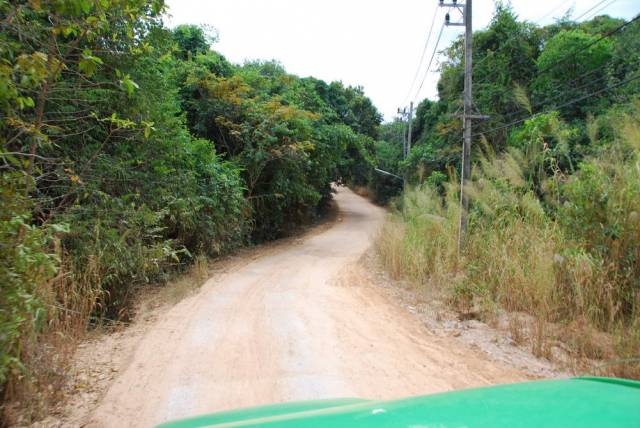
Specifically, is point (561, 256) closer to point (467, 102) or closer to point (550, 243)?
point (550, 243)

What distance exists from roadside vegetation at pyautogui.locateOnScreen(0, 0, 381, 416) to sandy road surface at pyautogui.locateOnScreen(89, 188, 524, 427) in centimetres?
89

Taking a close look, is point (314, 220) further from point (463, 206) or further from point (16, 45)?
point (16, 45)

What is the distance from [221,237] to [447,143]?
14040mm

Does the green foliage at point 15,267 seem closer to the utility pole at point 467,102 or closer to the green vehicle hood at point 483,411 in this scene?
the green vehicle hood at point 483,411

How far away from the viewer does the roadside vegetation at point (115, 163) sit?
2.95m

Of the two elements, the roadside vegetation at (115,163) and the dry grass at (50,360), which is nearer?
the roadside vegetation at (115,163)

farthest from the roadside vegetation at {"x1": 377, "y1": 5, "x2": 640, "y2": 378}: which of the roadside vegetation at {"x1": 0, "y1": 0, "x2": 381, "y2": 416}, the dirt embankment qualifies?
the roadside vegetation at {"x1": 0, "y1": 0, "x2": 381, "y2": 416}

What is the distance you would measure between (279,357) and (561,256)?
3.87 meters

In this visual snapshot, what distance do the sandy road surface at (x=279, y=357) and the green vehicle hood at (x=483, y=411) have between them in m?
2.08

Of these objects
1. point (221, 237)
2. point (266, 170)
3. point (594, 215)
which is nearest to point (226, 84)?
point (266, 170)

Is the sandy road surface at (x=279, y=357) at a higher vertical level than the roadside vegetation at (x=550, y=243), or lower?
lower

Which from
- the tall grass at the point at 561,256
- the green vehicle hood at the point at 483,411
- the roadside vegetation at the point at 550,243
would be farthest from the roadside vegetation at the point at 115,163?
the tall grass at the point at 561,256

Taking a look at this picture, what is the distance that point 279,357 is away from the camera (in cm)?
489

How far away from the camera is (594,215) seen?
5613mm
